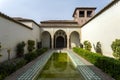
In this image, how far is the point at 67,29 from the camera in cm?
2856

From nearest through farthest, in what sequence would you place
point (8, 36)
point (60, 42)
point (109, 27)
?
point (8, 36), point (109, 27), point (60, 42)

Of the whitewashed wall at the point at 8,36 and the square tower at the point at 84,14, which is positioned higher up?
the square tower at the point at 84,14

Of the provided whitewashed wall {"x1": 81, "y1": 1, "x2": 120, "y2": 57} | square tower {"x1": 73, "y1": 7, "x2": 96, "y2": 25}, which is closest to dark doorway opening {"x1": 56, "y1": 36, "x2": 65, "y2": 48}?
square tower {"x1": 73, "y1": 7, "x2": 96, "y2": 25}

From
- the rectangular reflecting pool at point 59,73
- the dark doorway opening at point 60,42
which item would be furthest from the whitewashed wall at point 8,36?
the dark doorway opening at point 60,42

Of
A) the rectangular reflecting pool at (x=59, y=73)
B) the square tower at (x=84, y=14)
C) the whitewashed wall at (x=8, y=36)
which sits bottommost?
the rectangular reflecting pool at (x=59, y=73)

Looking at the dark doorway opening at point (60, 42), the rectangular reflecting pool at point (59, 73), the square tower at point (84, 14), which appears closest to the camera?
the rectangular reflecting pool at point (59, 73)

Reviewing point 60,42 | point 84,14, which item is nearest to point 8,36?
point 60,42

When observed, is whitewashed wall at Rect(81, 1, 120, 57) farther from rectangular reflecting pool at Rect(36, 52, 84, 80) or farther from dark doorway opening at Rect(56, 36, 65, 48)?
dark doorway opening at Rect(56, 36, 65, 48)

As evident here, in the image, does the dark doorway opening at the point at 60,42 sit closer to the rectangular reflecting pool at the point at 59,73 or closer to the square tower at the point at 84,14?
the square tower at the point at 84,14

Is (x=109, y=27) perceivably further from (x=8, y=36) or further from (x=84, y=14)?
(x=84, y=14)

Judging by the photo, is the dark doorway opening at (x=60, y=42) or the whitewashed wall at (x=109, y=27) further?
the dark doorway opening at (x=60, y=42)

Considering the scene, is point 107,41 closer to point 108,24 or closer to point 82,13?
point 108,24

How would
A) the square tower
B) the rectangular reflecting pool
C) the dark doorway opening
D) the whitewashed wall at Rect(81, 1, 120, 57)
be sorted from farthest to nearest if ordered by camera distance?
1. the square tower
2. the dark doorway opening
3. the whitewashed wall at Rect(81, 1, 120, 57)
4. the rectangular reflecting pool

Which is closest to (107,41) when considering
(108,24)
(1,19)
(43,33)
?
(108,24)
